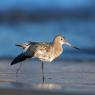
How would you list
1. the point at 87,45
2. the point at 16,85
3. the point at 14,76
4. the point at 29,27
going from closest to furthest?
1. the point at 16,85
2. the point at 14,76
3. the point at 87,45
4. the point at 29,27

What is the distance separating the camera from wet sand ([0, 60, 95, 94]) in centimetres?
1022

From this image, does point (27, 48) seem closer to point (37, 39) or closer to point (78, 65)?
point (78, 65)

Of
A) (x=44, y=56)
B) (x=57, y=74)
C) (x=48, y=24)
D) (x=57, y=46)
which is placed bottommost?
(x=57, y=74)

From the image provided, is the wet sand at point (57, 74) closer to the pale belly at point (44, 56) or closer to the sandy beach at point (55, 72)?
the sandy beach at point (55, 72)

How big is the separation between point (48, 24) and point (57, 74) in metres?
5.94

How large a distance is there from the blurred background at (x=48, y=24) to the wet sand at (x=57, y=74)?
1060mm

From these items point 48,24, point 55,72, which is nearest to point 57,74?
point 55,72

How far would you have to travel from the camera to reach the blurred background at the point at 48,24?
15195mm

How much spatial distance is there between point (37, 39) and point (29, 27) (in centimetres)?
160

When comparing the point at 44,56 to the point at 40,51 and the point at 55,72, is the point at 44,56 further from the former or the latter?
the point at 55,72

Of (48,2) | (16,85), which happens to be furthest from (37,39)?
(16,85)

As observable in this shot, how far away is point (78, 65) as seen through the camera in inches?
511

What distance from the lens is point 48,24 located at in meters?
17.5

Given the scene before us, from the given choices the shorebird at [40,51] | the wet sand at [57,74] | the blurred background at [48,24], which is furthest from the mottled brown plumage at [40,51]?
the blurred background at [48,24]
